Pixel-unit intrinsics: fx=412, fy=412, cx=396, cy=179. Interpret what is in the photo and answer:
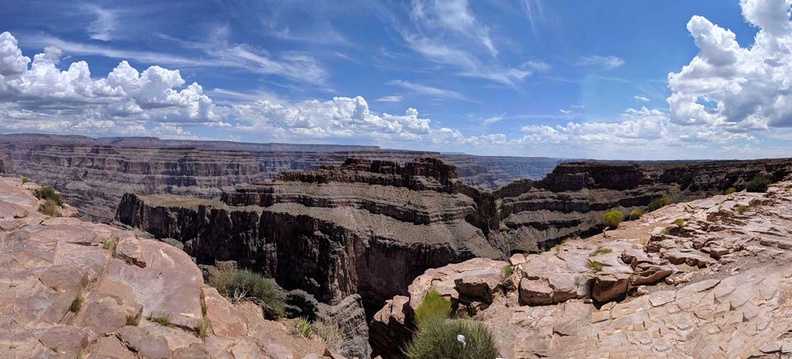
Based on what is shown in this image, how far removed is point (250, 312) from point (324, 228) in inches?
2225

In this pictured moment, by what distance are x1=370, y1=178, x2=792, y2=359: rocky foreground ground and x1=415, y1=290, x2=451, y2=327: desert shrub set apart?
826mm

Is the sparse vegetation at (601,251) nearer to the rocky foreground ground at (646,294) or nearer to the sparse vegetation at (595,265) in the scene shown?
the rocky foreground ground at (646,294)

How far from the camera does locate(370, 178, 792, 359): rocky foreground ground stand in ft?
33.5

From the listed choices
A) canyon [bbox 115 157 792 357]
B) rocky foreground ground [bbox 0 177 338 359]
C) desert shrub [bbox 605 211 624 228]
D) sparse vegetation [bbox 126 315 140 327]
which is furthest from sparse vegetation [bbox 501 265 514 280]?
canyon [bbox 115 157 792 357]

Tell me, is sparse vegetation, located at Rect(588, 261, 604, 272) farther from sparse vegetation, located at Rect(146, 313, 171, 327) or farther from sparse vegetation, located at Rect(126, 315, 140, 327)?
sparse vegetation, located at Rect(126, 315, 140, 327)

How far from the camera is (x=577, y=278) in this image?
50.8 feet

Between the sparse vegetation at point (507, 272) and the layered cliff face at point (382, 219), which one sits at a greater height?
the sparse vegetation at point (507, 272)

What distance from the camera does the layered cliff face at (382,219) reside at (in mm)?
67375

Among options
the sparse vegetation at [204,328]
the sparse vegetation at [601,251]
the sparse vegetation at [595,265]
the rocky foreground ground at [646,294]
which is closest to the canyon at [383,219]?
the rocky foreground ground at [646,294]

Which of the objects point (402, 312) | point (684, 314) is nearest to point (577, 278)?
point (684, 314)

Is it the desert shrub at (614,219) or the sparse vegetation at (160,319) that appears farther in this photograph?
the desert shrub at (614,219)

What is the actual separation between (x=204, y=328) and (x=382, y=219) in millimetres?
67317

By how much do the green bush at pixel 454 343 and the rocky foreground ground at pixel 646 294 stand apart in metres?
1.62

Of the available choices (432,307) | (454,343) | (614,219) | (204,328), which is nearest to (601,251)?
(614,219)
